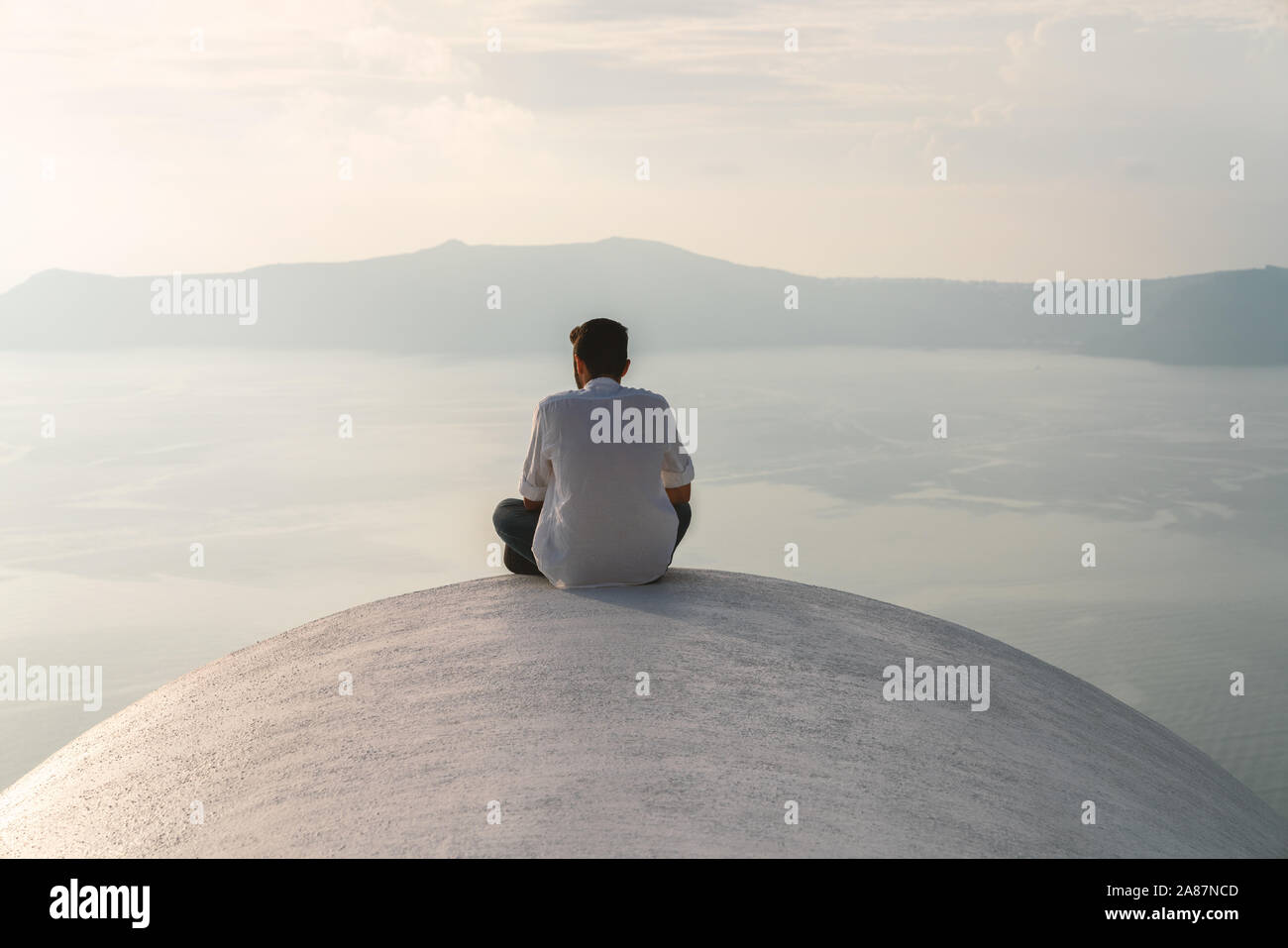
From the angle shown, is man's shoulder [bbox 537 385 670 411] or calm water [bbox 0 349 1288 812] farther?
calm water [bbox 0 349 1288 812]

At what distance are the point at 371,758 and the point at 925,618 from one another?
3.54 m

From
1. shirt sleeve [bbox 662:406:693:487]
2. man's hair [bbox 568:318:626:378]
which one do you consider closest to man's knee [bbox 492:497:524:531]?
shirt sleeve [bbox 662:406:693:487]

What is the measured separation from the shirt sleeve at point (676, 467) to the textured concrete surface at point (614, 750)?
56 cm

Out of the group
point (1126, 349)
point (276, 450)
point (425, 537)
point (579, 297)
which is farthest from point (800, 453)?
point (1126, 349)

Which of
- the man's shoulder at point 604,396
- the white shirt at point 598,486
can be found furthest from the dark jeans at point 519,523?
the man's shoulder at point 604,396

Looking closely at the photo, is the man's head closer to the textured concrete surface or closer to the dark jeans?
the dark jeans

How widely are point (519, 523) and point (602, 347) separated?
96 cm

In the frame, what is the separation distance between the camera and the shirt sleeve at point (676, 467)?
15.7 feet

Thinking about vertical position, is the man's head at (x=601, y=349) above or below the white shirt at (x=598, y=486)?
above

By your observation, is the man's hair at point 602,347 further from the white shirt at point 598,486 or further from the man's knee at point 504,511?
the man's knee at point 504,511

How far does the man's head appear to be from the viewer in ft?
15.5

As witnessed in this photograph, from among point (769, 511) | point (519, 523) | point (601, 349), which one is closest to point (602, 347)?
Result: point (601, 349)

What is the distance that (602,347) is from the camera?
4719 millimetres

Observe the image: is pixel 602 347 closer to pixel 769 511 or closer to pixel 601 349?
pixel 601 349
